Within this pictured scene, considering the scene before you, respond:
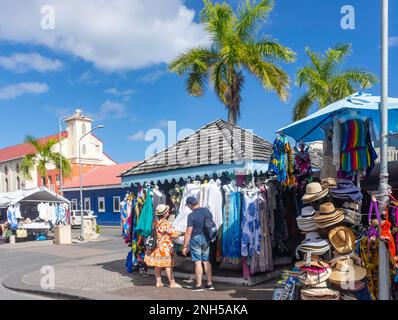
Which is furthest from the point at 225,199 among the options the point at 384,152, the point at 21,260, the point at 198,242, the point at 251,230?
the point at 21,260

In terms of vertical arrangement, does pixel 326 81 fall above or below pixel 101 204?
above

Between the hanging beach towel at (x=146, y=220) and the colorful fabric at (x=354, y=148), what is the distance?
14.3 ft

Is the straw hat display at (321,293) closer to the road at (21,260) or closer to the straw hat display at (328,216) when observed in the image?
the straw hat display at (328,216)

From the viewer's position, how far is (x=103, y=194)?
1467 inches

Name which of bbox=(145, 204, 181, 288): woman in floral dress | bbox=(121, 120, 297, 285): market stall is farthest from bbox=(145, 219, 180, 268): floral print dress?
bbox=(121, 120, 297, 285): market stall

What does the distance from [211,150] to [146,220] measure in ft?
6.97

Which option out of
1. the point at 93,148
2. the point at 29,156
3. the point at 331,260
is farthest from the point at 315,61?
the point at 93,148

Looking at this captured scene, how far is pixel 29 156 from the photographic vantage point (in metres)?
33.8

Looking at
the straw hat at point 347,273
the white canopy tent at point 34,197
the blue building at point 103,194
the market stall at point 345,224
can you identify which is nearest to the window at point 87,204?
the blue building at point 103,194

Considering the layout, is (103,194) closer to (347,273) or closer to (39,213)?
(39,213)

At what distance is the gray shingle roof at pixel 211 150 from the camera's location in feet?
28.9

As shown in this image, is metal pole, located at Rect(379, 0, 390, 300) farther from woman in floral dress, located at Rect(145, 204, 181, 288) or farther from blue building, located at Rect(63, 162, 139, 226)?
blue building, located at Rect(63, 162, 139, 226)
